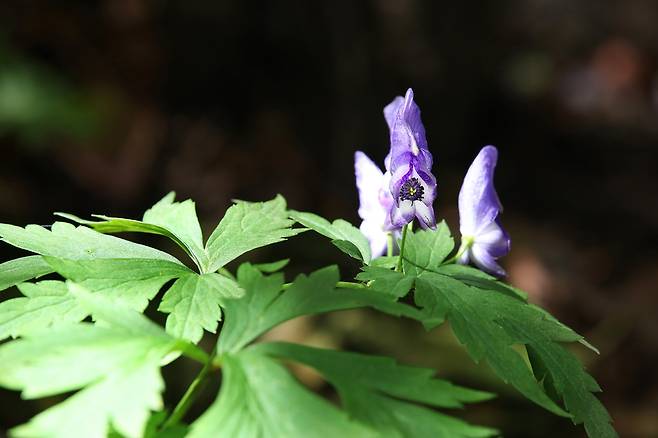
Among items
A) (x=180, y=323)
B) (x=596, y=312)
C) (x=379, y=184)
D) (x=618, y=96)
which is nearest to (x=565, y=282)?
(x=596, y=312)

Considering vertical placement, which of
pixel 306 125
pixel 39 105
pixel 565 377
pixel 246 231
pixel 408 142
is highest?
pixel 39 105

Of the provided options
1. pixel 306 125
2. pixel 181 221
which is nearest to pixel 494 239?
pixel 181 221

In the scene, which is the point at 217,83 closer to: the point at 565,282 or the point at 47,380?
the point at 565,282

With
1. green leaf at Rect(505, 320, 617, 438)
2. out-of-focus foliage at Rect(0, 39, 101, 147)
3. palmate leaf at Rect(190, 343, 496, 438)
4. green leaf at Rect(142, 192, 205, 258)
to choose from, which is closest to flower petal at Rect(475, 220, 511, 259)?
green leaf at Rect(505, 320, 617, 438)

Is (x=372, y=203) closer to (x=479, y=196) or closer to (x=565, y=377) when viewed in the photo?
(x=479, y=196)

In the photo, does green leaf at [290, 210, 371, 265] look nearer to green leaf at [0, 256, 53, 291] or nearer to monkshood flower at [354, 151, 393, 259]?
monkshood flower at [354, 151, 393, 259]
